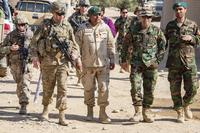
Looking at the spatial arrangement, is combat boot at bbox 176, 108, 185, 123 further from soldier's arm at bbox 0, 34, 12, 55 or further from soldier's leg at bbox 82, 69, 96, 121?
soldier's arm at bbox 0, 34, 12, 55

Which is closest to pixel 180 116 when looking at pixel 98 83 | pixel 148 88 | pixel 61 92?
pixel 148 88

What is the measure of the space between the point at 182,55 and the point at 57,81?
6.94 ft

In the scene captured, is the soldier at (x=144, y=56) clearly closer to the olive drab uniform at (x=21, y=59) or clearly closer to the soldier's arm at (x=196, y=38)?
the soldier's arm at (x=196, y=38)

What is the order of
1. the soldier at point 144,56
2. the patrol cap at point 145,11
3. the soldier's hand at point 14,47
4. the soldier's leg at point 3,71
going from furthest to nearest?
the soldier's leg at point 3,71 < the soldier's hand at point 14,47 < the soldier at point 144,56 < the patrol cap at point 145,11

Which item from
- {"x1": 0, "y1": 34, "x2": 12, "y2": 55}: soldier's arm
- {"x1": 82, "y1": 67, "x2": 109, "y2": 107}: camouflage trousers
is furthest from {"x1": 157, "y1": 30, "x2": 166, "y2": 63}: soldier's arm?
{"x1": 0, "y1": 34, "x2": 12, "y2": 55}: soldier's arm

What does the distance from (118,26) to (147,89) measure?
619 centimetres

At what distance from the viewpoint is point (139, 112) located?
910 cm

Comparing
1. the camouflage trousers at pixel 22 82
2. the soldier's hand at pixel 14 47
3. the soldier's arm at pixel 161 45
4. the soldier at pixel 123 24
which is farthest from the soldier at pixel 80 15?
the soldier's arm at pixel 161 45

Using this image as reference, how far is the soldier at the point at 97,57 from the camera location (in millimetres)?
9102

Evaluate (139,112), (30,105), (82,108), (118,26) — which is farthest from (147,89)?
(118,26)

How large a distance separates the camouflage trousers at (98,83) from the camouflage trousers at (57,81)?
517mm

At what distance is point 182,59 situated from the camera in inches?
366

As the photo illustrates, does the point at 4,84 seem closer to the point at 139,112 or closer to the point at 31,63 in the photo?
the point at 31,63

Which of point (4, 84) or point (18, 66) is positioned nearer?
point (18, 66)
